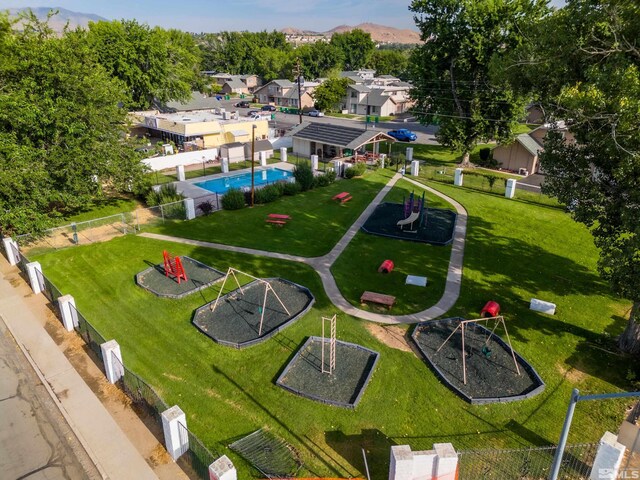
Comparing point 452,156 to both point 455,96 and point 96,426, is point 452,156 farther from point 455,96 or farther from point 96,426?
point 96,426

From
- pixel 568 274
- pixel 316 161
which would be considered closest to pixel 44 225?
pixel 316 161

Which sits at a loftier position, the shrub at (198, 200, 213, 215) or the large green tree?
the large green tree

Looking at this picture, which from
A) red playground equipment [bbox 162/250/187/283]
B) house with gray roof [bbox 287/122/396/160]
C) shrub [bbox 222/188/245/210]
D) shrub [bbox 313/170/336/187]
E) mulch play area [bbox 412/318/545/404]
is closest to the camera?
mulch play area [bbox 412/318/545/404]

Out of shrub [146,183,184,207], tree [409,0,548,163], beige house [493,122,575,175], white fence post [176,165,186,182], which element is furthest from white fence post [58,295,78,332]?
beige house [493,122,575,175]

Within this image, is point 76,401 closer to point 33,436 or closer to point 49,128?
point 33,436

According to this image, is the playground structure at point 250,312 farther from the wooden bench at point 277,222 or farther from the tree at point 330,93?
the tree at point 330,93

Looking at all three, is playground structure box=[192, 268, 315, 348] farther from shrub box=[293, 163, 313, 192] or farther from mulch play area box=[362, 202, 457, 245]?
shrub box=[293, 163, 313, 192]
